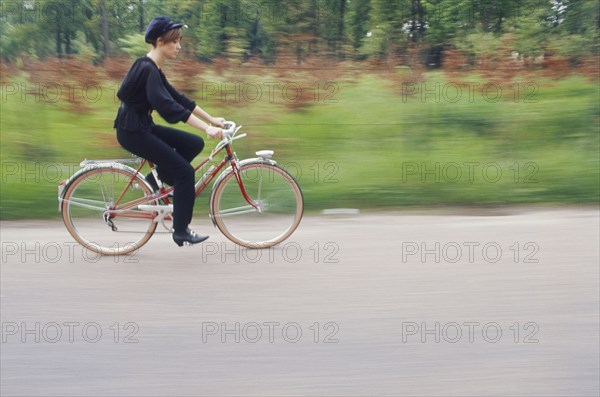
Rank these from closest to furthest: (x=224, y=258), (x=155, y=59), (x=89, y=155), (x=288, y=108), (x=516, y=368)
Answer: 1. (x=516, y=368)
2. (x=155, y=59)
3. (x=224, y=258)
4. (x=89, y=155)
5. (x=288, y=108)

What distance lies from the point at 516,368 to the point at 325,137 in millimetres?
5645

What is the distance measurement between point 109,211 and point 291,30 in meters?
4.69

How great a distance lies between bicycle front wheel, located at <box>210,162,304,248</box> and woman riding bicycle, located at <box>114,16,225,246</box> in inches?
14.7

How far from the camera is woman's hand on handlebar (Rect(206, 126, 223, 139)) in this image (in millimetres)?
5891

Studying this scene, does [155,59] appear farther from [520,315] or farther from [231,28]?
[231,28]

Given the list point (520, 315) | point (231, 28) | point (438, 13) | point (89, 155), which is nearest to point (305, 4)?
point (231, 28)

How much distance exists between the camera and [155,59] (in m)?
5.79

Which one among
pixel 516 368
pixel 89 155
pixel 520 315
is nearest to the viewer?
pixel 516 368
